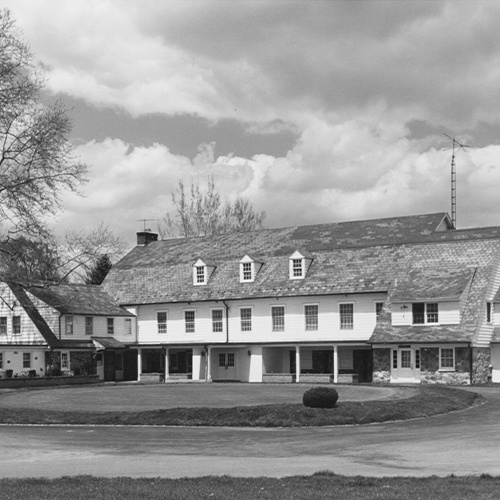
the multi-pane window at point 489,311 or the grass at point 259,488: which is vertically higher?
the multi-pane window at point 489,311

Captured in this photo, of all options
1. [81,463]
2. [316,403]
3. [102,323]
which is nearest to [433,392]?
[316,403]

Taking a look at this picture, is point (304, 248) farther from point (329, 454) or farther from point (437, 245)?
point (329, 454)

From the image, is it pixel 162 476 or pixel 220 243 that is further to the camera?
pixel 220 243

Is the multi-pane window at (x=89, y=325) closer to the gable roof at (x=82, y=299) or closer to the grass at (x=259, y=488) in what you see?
the gable roof at (x=82, y=299)

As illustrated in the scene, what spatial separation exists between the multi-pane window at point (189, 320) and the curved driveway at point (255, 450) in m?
36.4

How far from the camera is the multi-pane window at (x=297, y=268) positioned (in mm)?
60188

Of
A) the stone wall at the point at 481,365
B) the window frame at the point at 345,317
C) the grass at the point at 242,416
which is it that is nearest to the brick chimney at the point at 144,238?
the window frame at the point at 345,317

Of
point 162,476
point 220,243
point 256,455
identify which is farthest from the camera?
point 220,243

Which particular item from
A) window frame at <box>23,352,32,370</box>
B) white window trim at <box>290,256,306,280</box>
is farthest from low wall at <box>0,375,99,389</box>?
white window trim at <box>290,256,306,280</box>

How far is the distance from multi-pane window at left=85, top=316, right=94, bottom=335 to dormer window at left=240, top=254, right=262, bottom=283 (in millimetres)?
11382

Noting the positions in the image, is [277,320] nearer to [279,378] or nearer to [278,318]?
[278,318]

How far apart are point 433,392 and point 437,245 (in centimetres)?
2030

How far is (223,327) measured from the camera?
61.9m

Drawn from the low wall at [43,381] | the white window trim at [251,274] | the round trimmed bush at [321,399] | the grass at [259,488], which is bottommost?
the low wall at [43,381]
